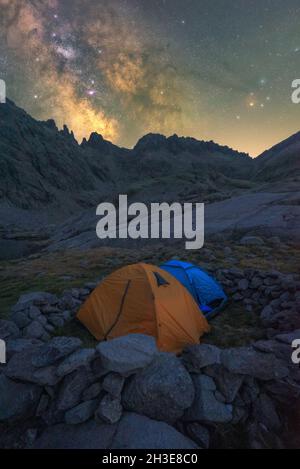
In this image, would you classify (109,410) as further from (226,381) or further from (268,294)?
(268,294)

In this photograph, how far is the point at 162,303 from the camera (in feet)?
27.0

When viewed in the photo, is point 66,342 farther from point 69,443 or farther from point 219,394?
point 219,394

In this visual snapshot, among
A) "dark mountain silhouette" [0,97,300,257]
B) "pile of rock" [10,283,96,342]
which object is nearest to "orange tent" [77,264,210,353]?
"pile of rock" [10,283,96,342]

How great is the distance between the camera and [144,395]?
180 inches

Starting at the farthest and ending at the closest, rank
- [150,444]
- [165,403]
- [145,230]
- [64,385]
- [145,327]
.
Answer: [145,230]
[145,327]
[64,385]
[165,403]
[150,444]

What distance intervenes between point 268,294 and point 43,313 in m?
8.17

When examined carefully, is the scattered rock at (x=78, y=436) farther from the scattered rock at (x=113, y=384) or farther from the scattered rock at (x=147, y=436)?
the scattered rock at (x=113, y=384)

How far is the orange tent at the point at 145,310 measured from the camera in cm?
804

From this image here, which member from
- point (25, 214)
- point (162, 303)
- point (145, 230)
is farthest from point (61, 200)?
point (162, 303)

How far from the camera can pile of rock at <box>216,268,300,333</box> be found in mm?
8656

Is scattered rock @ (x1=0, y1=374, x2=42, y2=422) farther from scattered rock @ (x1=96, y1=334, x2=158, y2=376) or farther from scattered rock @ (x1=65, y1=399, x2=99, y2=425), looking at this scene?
scattered rock @ (x1=96, y1=334, x2=158, y2=376)

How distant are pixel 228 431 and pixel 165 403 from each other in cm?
115

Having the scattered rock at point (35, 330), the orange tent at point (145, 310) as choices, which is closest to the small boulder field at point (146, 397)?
the orange tent at point (145, 310)
